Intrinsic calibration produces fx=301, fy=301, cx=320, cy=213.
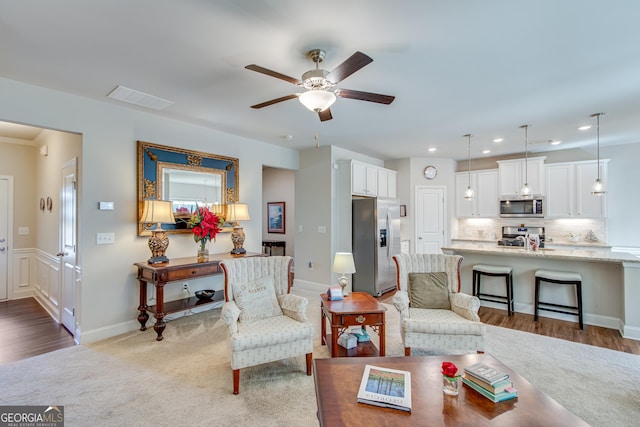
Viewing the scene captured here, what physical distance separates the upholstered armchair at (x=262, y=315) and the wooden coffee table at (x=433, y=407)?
28.5 inches

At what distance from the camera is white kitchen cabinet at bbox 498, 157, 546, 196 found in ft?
19.4

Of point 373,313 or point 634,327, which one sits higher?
point 373,313

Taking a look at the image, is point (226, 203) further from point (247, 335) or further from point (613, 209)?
point (613, 209)

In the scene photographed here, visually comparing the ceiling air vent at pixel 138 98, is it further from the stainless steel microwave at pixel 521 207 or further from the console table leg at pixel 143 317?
the stainless steel microwave at pixel 521 207

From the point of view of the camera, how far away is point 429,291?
10.4 feet

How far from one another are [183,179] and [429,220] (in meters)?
5.02

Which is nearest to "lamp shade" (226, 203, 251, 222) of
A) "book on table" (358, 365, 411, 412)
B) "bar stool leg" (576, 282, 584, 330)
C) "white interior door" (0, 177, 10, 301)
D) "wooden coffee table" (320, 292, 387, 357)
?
"wooden coffee table" (320, 292, 387, 357)

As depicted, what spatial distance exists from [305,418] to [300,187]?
4180 millimetres

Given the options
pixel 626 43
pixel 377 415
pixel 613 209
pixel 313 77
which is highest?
pixel 626 43

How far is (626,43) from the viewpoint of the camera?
2186mm

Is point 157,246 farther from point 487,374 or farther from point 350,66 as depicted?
point 487,374

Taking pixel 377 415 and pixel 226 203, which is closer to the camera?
pixel 377 415

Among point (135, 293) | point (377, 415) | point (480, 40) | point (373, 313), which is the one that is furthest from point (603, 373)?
point (135, 293)

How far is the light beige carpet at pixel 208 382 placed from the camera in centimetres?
211
